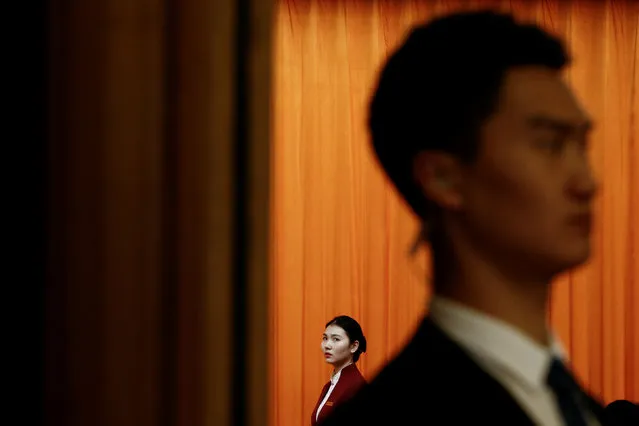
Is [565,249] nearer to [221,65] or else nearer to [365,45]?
[221,65]

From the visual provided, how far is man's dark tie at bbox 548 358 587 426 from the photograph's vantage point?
24.6 inches

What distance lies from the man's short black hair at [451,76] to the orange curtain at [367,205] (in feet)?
13.5

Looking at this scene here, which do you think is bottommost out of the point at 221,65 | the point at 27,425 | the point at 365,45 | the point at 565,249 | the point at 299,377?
the point at 299,377

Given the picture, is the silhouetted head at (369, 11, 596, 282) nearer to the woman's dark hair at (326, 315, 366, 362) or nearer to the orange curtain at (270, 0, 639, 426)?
the woman's dark hair at (326, 315, 366, 362)

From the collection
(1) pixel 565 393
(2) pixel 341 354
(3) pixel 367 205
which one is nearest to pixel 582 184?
(1) pixel 565 393

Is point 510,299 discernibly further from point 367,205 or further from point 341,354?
point 367,205

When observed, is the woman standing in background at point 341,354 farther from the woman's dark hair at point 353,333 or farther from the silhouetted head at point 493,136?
the silhouetted head at point 493,136

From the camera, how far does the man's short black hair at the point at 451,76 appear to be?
0.67 meters

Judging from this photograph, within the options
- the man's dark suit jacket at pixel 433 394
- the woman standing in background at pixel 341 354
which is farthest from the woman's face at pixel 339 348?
the man's dark suit jacket at pixel 433 394

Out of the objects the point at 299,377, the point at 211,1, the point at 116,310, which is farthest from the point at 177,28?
the point at 299,377

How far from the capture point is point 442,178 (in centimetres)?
68

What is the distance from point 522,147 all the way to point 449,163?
0.21 ft

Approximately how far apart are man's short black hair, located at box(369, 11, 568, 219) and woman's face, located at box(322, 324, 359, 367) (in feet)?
9.88

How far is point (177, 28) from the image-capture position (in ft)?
1.90
